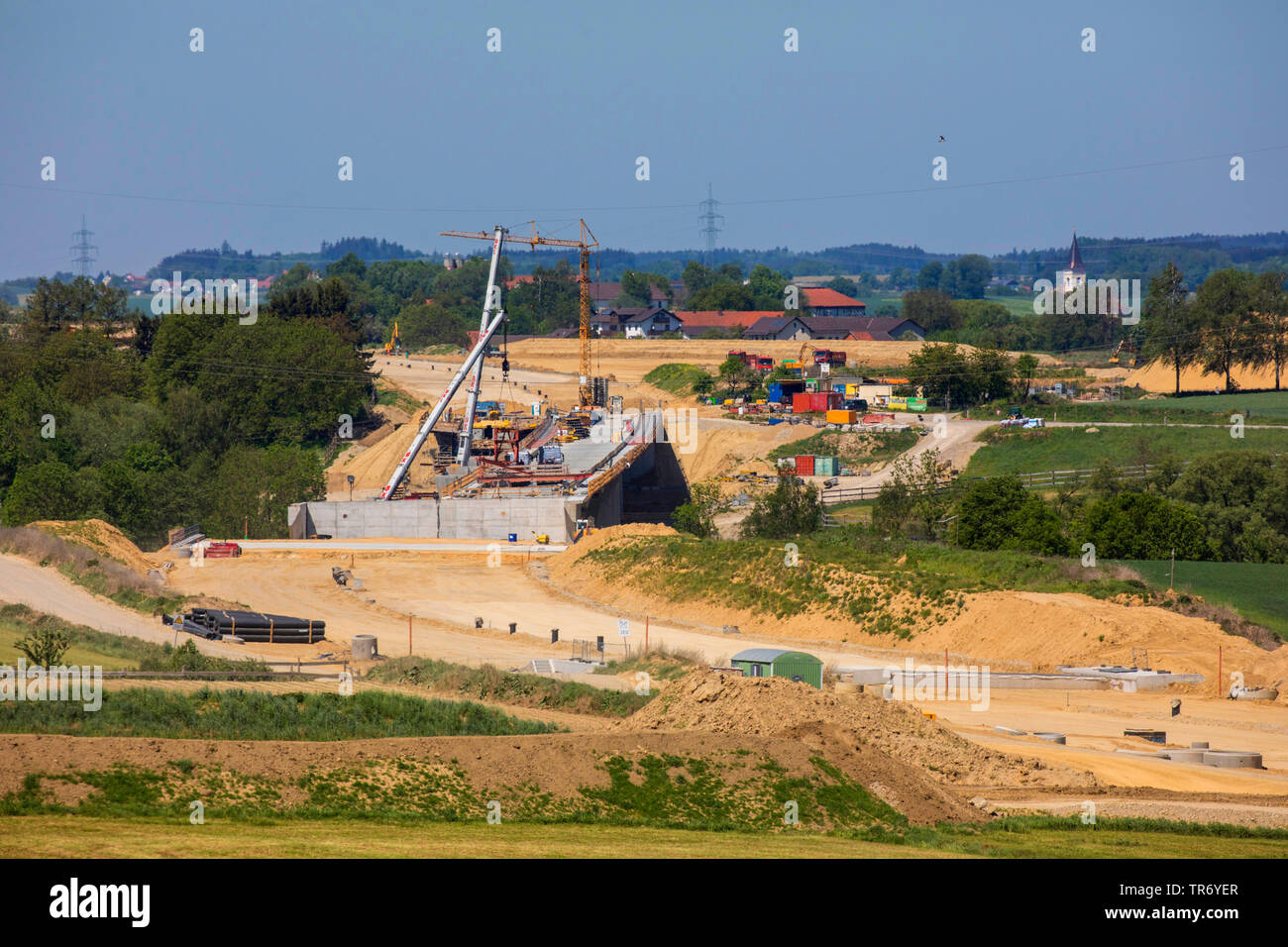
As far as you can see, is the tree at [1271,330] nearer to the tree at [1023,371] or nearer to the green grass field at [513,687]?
the tree at [1023,371]

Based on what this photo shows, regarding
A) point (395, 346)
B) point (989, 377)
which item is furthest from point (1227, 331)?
point (395, 346)

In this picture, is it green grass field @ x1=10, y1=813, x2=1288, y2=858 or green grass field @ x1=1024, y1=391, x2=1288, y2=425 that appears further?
green grass field @ x1=1024, y1=391, x2=1288, y2=425

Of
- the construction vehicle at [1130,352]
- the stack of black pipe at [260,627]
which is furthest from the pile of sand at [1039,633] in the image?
the construction vehicle at [1130,352]

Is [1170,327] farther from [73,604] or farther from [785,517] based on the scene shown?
[73,604]

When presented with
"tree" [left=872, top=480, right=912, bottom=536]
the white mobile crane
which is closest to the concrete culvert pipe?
"tree" [left=872, top=480, right=912, bottom=536]

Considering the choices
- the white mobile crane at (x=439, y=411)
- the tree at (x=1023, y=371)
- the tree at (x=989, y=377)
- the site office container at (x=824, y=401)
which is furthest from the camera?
the tree at (x=989, y=377)

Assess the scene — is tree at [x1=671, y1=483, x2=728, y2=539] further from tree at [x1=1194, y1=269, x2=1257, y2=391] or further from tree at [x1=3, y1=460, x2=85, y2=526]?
tree at [x1=1194, y1=269, x2=1257, y2=391]
